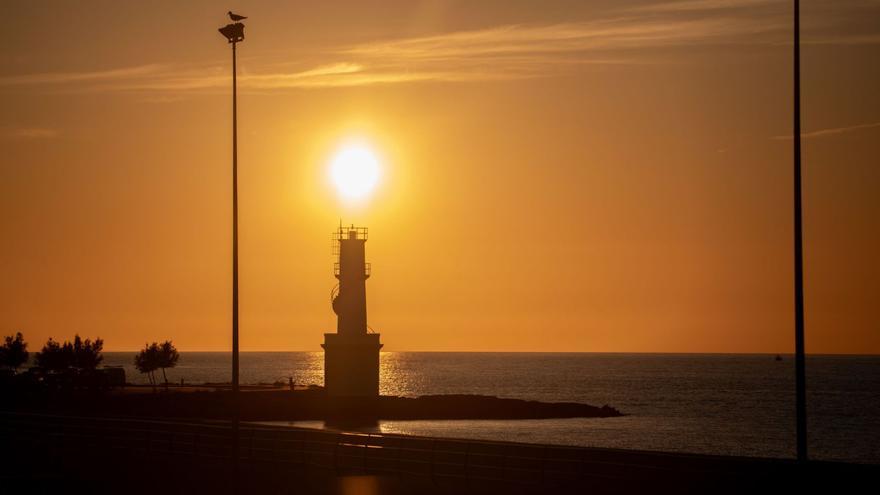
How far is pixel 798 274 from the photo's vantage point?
993 inches

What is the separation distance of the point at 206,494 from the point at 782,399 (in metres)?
133

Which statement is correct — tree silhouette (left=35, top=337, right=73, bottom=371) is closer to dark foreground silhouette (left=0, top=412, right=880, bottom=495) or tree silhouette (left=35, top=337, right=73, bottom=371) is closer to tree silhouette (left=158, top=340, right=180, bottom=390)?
tree silhouette (left=158, top=340, right=180, bottom=390)

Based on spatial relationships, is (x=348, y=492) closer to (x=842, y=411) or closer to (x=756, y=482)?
(x=756, y=482)

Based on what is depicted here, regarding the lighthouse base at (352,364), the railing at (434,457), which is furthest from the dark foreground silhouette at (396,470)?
the lighthouse base at (352,364)

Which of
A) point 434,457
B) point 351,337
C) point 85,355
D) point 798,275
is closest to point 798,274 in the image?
point 798,275

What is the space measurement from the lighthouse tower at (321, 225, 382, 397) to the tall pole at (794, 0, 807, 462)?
52.4m

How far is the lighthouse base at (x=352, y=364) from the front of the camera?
250 feet

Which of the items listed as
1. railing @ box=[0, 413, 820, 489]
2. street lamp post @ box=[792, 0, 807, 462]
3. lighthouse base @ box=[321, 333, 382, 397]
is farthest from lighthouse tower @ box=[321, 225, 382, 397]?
street lamp post @ box=[792, 0, 807, 462]

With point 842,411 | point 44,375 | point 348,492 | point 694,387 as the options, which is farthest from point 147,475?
point 694,387

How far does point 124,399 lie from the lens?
8194 centimetres

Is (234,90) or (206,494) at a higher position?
(234,90)

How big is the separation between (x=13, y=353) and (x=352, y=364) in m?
51.5

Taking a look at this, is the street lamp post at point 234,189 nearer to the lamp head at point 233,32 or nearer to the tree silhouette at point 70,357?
the lamp head at point 233,32

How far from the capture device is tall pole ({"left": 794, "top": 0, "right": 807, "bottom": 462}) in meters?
24.6
